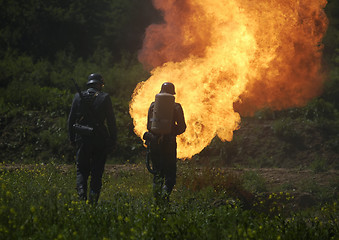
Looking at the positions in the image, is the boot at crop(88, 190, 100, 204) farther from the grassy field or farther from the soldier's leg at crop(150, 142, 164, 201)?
the soldier's leg at crop(150, 142, 164, 201)

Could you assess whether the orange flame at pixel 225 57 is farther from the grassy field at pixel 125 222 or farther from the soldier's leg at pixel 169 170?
the grassy field at pixel 125 222

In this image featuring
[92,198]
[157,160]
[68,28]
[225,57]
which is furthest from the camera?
[68,28]

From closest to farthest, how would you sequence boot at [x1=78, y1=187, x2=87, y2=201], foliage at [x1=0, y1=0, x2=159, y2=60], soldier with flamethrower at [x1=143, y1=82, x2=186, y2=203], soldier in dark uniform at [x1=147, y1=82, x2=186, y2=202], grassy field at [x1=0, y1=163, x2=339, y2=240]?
grassy field at [x1=0, y1=163, x2=339, y2=240] → boot at [x1=78, y1=187, x2=87, y2=201] → soldier with flamethrower at [x1=143, y1=82, x2=186, y2=203] → soldier in dark uniform at [x1=147, y1=82, x2=186, y2=202] → foliage at [x1=0, y1=0, x2=159, y2=60]

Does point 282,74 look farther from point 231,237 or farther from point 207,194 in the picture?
point 231,237

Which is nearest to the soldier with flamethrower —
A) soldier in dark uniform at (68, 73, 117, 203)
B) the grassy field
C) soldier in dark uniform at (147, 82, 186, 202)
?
soldier in dark uniform at (147, 82, 186, 202)

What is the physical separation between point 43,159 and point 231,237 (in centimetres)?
1198

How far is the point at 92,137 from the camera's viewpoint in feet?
24.9

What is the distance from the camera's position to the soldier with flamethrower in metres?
7.75

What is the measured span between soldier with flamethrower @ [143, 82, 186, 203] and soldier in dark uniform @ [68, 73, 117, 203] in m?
0.68

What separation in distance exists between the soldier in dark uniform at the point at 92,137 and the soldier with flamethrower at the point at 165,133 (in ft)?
2.22

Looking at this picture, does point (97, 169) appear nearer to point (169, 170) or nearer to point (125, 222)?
point (169, 170)

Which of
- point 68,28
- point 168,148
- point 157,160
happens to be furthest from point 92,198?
point 68,28

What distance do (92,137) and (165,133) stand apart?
118cm

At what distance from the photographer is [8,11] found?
25562 mm
